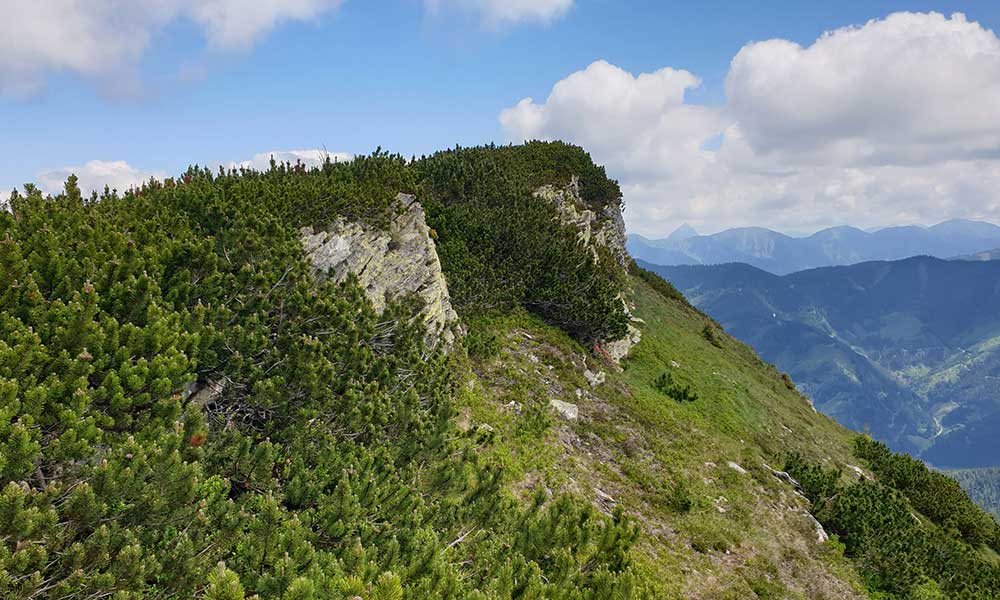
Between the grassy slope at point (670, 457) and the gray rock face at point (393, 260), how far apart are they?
10.0ft

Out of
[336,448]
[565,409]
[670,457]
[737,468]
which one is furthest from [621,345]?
[336,448]

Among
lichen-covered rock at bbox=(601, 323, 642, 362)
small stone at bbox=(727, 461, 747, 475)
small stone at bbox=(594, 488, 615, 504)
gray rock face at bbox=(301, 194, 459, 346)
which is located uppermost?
gray rock face at bbox=(301, 194, 459, 346)

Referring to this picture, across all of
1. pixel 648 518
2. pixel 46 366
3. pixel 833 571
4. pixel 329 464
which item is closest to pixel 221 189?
pixel 46 366

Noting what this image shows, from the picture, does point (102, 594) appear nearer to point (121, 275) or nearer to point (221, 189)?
point (121, 275)

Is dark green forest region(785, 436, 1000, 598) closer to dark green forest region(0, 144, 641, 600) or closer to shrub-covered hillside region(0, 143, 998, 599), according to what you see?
shrub-covered hillside region(0, 143, 998, 599)

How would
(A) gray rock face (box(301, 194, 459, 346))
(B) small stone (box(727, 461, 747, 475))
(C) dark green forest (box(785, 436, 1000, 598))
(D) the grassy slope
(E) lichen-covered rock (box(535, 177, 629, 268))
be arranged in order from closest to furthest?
(D) the grassy slope, (A) gray rock face (box(301, 194, 459, 346)), (C) dark green forest (box(785, 436, 1000, 598)), (B) small stone (box(727, 461, 747, 475)), (E) lichen-covered rock (box(535, 177, 629, 268))

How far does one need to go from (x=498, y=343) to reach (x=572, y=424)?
4.76 m

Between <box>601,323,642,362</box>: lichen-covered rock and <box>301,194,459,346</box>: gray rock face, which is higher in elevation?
<box>301,194,459,346</box>: gray rock face

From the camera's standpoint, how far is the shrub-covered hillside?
5.48 m

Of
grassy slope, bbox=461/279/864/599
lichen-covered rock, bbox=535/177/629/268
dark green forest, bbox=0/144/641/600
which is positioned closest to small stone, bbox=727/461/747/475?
grassy slope, bbox=461/279/864/599

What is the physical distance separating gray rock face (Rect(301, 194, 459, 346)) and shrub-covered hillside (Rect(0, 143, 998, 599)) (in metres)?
0.59

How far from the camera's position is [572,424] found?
17094 mm

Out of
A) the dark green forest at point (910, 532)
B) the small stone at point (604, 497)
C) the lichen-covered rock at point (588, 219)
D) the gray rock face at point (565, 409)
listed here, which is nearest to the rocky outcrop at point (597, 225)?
the lichen-covered rock at point (588, 219)

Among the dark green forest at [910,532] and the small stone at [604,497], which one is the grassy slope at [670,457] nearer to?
the small stone at [604,497]
